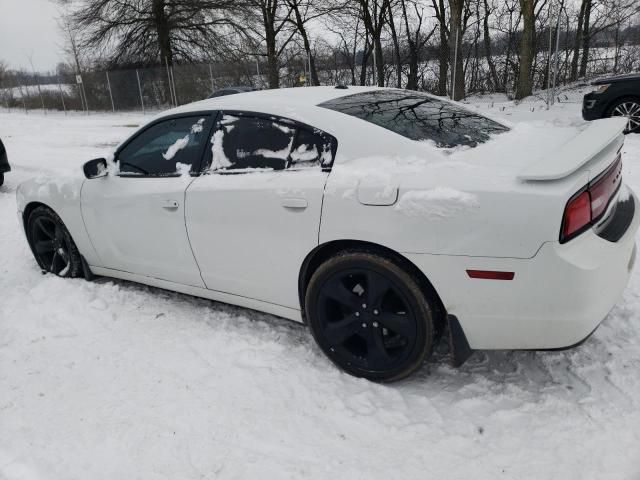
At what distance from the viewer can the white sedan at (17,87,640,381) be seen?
2230mm

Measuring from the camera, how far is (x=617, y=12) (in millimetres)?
19438

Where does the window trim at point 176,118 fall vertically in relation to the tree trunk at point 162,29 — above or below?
below

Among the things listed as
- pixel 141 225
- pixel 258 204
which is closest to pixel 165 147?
pixel 141 225

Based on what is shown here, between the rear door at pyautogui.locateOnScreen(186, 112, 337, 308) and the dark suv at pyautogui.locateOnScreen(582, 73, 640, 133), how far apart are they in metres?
8.21

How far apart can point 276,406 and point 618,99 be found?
30.0ft

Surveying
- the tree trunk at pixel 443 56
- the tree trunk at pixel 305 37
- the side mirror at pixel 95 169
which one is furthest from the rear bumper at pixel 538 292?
the tree trunk at pixel 305 37

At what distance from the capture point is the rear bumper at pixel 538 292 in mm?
2182

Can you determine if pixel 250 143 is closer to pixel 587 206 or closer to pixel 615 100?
pixel 587 206

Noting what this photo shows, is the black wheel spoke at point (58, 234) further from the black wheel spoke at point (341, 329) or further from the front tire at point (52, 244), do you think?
the black wheel spoke at point (341, 329)

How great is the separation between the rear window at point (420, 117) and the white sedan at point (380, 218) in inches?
0.6

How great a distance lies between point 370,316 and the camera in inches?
105

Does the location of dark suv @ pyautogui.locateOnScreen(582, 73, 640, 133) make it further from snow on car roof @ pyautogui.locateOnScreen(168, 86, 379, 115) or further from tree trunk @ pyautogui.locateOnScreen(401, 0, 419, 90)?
tree trunk @ pyautogui.locateOnScreen(401, 0, 419, 90)

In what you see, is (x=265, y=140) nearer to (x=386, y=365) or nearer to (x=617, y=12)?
(x=386, y=365)

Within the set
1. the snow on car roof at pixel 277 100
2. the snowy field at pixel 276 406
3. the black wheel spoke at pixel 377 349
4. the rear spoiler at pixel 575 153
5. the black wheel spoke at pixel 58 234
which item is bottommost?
the snowy field at pixel 276 406
